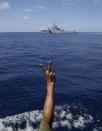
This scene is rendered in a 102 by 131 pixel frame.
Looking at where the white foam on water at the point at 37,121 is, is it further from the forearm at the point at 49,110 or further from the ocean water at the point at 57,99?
the forearm at the point at 49,110

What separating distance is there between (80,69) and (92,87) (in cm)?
903

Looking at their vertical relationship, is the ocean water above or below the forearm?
below

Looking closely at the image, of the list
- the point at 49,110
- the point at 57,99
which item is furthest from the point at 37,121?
the point at 49,110

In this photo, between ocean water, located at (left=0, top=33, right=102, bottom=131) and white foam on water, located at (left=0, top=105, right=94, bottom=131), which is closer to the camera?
white foam on water, located at (left=0, top=105, right=94, bottom=131)

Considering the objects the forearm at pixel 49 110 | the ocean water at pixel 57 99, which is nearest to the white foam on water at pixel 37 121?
the ocean water at pixel 57 99

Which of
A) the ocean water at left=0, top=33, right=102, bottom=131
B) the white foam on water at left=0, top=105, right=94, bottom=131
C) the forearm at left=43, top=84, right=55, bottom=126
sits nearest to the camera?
the forearm at left=43, top=84, right=55, bottom=126

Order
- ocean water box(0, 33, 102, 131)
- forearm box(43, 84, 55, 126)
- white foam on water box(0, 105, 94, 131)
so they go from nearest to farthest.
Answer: forearm box(43, 84, 55, 126) → white foam on water box(0, 105, 94, 131) → ocean water box(0, 33, 102, 131)

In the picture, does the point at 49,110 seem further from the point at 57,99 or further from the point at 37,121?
the point at 57,99

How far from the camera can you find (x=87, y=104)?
62.4 feet

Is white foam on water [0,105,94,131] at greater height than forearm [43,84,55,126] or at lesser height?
lesser

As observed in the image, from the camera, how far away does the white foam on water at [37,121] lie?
1538 centimetres

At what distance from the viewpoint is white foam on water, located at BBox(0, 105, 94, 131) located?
1538cm

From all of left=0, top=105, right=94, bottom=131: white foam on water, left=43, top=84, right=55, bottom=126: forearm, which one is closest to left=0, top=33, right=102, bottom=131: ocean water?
left=0, top=105, right=94, bottom=131: white foam on water

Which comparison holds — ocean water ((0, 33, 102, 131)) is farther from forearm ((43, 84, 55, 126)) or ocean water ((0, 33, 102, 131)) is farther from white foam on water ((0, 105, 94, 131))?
forearm ((43, 84, 55, 126))
